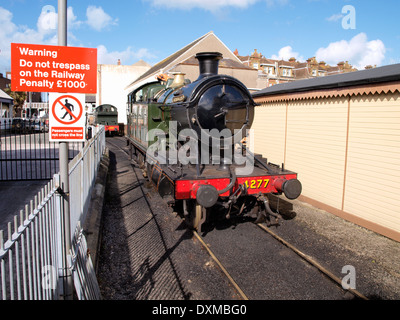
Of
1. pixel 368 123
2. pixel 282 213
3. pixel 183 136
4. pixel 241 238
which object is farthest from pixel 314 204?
pixel 183 136

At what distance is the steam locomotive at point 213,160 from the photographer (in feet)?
17.5

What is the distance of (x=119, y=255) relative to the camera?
4.92m

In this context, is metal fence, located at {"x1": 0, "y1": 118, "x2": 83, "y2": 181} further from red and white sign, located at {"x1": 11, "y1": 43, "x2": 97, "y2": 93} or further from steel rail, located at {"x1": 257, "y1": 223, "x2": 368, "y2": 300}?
steel rail, located at {"x1": 257, "y1": 223, "x2": 368, "y2": 300}

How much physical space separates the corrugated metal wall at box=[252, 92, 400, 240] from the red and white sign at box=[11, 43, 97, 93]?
216 inches

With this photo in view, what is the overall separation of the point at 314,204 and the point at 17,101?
142 feet

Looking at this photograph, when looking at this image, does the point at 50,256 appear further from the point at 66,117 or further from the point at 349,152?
the point at 349,152

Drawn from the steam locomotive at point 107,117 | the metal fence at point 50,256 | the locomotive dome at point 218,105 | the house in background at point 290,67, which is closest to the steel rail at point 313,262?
the locomotive dome at point 218,105

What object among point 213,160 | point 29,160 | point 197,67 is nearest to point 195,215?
point 213,160

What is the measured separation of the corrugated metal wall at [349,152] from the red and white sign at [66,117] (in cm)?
555

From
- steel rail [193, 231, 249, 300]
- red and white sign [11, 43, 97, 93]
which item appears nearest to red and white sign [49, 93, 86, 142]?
red and white sign [11, 43, 97, 93]

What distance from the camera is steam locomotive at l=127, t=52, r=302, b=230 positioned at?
5328 millimetres

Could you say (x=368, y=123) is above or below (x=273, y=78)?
below
